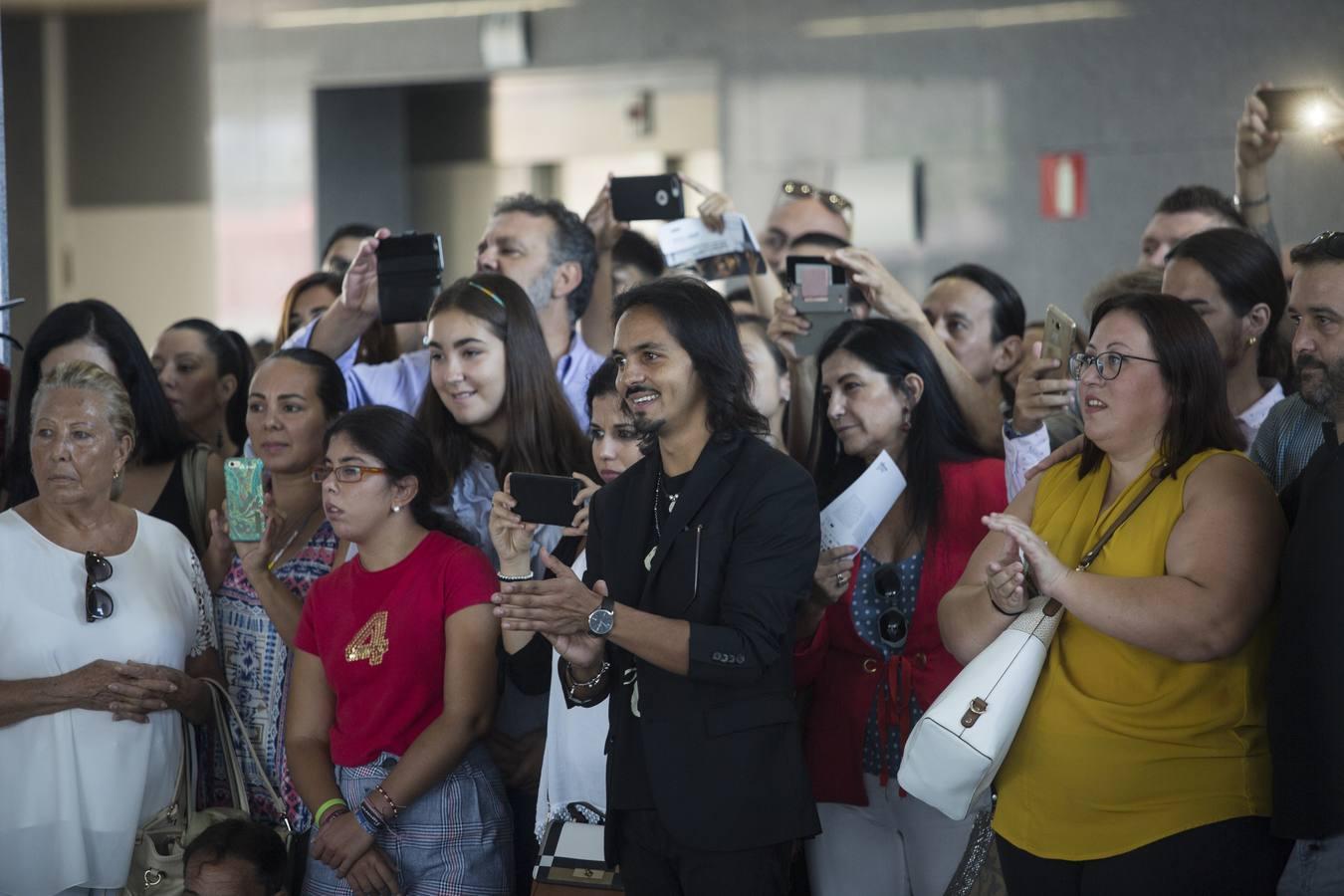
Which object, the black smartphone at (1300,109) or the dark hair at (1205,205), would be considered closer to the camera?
the black smartphone at (1300,109)

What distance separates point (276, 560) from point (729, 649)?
1.63 metres

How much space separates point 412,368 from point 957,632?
2.17 m

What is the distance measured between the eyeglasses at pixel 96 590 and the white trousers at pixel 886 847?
1.69 m

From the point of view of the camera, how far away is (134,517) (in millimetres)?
3613

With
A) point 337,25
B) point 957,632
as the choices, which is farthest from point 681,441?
point 337,25

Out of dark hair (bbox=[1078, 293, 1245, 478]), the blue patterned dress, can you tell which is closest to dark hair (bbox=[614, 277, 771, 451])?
dark hair (bbox=[1078, 293, 1245, 478])

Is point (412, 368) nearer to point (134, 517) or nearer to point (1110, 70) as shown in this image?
point (134, 517)

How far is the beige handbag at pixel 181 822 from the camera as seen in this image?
3340mm

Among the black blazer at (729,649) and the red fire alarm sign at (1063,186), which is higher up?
the red fire alarm sign at (1063,186)

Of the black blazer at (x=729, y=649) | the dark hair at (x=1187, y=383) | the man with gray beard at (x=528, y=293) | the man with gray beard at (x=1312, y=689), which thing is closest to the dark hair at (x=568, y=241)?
the man with gray beard at (x=528, y=293)

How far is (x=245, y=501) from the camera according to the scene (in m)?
3.57

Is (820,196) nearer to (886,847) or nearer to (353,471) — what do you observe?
(353,471)

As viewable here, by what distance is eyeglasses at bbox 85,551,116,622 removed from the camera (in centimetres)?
339

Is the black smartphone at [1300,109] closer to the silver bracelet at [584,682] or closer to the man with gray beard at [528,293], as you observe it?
the man with gray beard at [528,293]
